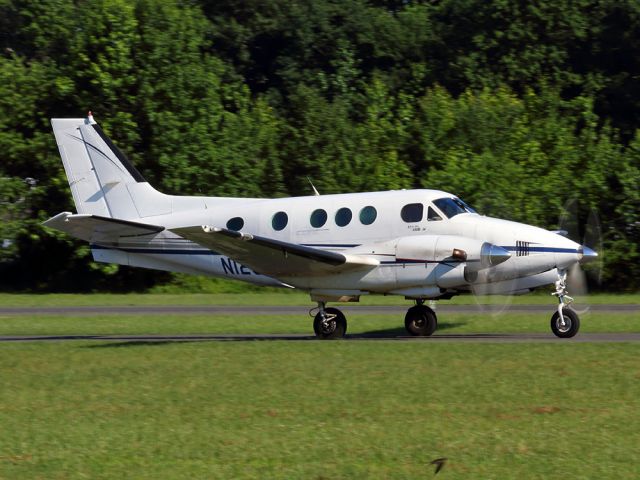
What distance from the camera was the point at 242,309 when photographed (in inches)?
1152

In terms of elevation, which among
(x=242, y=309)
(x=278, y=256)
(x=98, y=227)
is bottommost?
(x=242, y=309)

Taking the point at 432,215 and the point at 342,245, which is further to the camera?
the point at 342,245

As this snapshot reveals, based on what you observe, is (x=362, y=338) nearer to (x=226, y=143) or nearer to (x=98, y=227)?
(x=98, y=227)

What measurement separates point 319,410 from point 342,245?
819cm

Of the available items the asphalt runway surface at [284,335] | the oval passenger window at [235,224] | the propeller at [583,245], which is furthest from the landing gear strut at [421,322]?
the oval passenger window at [235,224]

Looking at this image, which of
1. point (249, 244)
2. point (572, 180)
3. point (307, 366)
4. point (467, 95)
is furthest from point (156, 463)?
point (467, 95)

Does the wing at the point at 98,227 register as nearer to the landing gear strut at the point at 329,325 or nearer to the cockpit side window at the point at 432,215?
the landing gear strut at the point at 329,325

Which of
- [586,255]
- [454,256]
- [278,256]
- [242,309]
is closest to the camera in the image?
[586,255]

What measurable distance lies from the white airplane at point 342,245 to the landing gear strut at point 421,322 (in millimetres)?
20

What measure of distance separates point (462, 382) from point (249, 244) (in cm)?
639

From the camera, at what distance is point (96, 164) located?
911 inches

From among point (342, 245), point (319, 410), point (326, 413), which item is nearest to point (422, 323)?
point (342, 245)

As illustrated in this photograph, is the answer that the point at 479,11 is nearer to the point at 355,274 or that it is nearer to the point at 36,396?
the point at 355,274

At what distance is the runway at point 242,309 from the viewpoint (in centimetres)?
2755
